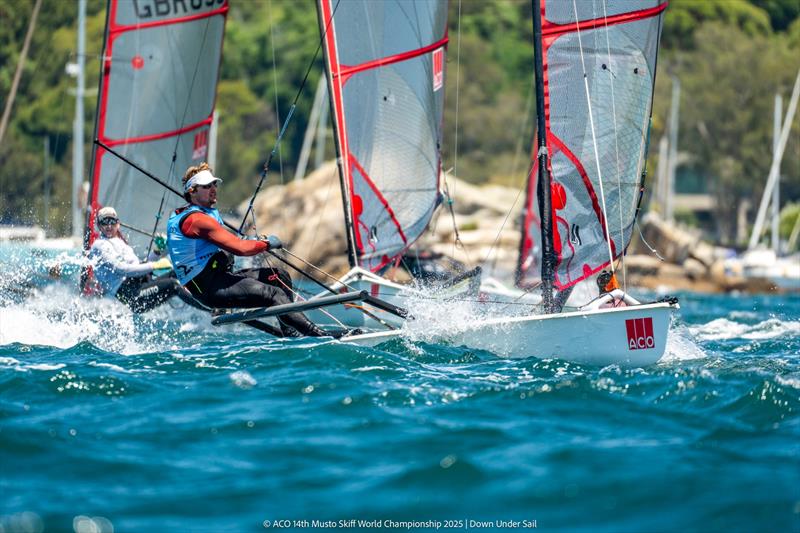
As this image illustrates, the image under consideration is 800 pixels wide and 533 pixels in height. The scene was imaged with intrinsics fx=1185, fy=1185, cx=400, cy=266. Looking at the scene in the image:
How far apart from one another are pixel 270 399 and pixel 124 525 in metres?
2.24

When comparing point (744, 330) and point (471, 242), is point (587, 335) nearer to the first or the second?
point (744, 330)

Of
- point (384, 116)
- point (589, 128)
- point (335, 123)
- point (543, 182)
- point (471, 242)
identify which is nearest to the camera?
point (543, 182)

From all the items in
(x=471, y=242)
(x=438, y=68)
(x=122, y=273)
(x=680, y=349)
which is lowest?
(x=471, y=242)

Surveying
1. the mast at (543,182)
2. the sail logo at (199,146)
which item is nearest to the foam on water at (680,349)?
the mast at (543,182)

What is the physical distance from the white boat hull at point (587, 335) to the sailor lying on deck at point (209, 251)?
3.48 feet

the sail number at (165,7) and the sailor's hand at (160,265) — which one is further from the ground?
the sail number at (165,7)

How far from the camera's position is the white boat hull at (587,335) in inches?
357

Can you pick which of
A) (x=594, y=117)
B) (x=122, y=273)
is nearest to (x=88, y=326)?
Answer: (x=122, y=273)

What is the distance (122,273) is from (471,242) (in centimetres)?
1976

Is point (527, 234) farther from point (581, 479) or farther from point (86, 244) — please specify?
point (581, 479)

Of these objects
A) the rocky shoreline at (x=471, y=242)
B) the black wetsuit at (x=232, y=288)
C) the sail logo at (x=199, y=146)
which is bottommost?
the rocky shoreline at (x=471, y=242)

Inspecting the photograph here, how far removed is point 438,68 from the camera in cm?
1538

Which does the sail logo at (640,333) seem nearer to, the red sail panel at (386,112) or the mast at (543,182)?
the mast at (543,182)

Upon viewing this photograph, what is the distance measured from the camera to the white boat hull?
906cm
